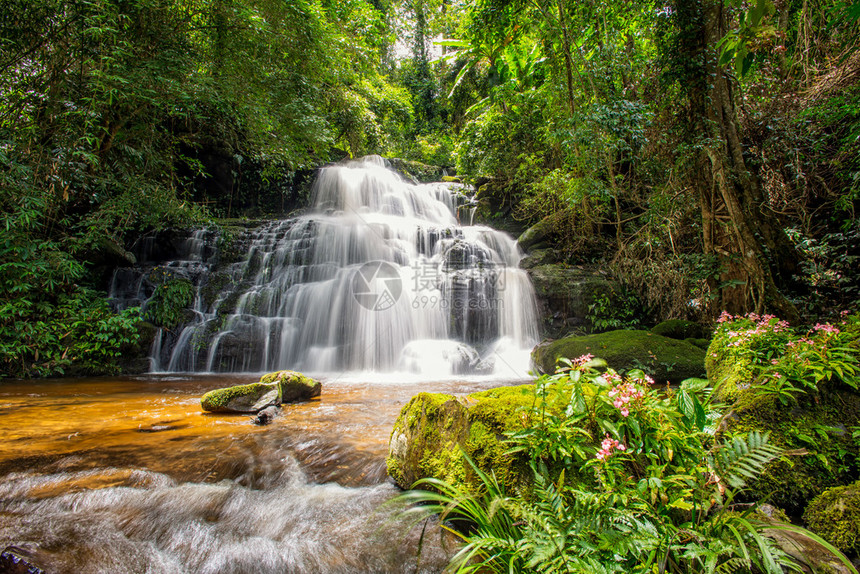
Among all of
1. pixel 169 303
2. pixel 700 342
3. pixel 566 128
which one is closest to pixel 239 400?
pixel 169 303

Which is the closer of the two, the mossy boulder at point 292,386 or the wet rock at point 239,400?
the wet rock at point 239,400

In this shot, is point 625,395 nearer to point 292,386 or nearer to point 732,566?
point 732,566

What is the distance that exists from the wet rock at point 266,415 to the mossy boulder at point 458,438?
195cm

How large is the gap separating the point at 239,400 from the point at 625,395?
4291mm

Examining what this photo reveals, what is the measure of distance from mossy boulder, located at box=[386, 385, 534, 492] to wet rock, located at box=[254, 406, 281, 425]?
1.95 m

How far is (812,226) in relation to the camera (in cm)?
559

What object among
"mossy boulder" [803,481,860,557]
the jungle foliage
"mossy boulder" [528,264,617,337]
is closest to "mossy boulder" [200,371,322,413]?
the jungle foliage

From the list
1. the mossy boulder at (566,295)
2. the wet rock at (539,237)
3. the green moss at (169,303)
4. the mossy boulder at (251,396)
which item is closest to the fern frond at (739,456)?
the mossy boulder at (251,396)

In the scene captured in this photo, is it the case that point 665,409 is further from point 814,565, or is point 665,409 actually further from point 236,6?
point 236,6

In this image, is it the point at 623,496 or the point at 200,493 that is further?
the point at 200,493

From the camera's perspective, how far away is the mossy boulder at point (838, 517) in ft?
4.72

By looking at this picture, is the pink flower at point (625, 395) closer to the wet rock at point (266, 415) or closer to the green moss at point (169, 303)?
the wet rock at point (266, 415)

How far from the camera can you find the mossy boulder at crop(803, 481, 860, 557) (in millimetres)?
1438

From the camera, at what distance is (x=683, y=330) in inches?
264
